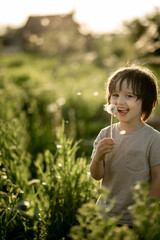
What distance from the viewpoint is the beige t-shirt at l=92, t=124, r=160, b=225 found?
6.07 ft

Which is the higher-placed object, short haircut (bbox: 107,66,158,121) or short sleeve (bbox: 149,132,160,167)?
short haircut (bbox: 107,66,158,121)

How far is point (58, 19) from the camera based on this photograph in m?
29.4

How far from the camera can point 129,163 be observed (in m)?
1.88

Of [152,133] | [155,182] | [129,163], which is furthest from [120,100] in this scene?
[155,182]

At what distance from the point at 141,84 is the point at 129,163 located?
50cm

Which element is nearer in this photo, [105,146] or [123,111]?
[105,146]

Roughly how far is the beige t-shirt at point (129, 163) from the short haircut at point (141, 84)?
0.52 feet

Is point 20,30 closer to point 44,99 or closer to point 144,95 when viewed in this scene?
point 44,99

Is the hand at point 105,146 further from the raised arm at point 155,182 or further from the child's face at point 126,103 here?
the raised arm at point 155,182

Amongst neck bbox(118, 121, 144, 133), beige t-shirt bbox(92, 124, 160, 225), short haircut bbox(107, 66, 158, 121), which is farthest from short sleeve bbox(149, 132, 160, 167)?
short haircut bbox(107, 66, 158, 121)

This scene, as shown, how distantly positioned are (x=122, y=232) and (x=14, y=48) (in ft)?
141

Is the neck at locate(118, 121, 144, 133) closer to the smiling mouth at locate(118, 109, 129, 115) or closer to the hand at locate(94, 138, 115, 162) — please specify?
the smiling mouth at locate(118, 109, 129, 115)

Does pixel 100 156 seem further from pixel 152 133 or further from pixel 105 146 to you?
pixel 152 133

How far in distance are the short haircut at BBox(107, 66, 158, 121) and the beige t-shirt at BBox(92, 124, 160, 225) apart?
0.16 metres
